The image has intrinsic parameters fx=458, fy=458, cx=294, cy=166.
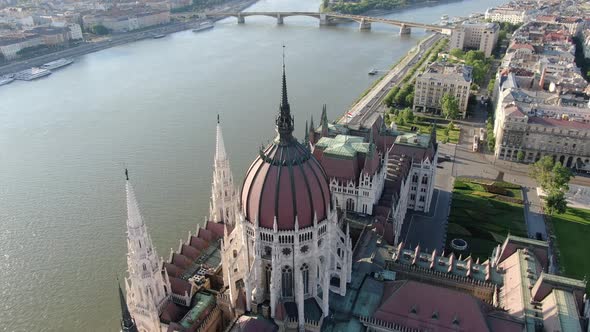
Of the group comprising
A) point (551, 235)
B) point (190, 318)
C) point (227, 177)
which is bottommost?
point (551, 235)

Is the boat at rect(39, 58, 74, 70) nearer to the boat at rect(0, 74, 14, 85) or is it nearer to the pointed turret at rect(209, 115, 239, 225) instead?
the boat at rect(0, 74, 14, 85)

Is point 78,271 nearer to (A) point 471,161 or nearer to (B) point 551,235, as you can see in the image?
(B) point 551,235

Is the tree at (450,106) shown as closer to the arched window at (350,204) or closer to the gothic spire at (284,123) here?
the arched window at (350,204)

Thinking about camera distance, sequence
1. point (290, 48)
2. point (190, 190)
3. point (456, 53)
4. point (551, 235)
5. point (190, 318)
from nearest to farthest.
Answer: point (190, 318), point (551, 235), point (190, 190), point (456, 53), point (290, 48)

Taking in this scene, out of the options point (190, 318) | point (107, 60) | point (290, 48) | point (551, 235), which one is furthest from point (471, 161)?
point (107, 60)

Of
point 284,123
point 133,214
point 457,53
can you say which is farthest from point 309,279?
point 457,53

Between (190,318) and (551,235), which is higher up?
(190,318)

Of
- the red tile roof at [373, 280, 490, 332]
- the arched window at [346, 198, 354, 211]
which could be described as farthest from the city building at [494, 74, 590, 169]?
the red tile roof at [373, 280, 490, 332]
